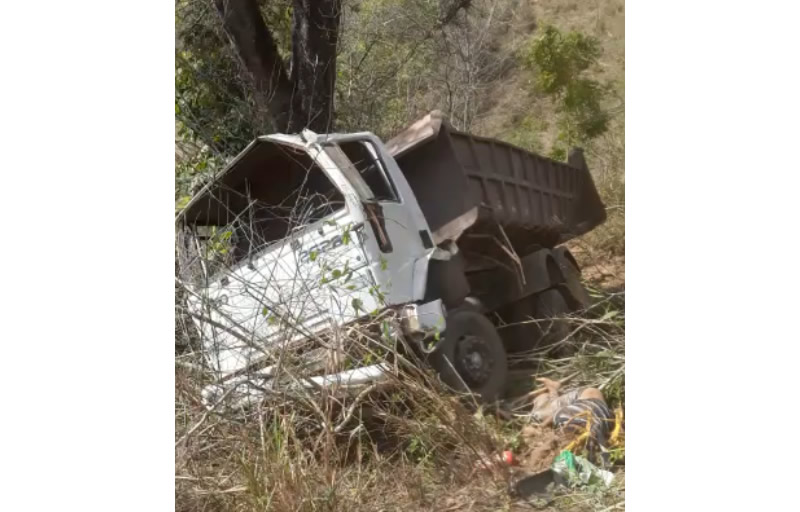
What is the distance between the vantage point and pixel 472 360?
3.17m

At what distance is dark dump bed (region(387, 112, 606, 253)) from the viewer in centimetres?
307

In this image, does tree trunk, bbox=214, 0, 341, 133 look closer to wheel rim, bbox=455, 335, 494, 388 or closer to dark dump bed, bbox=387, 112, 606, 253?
dark dump bed, bbox=387, 112, 606, 253

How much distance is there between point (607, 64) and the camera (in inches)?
115

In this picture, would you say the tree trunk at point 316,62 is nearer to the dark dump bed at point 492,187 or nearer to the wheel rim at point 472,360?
the dark dump bed at point 492,187

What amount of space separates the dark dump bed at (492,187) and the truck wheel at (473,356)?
322mm

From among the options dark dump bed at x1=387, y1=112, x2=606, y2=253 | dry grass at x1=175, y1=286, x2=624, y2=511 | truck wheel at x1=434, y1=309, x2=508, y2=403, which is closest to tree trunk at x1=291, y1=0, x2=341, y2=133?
dark dump bed at x1=387, y1=112, x2=606, y2=253

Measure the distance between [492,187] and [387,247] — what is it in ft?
1.54

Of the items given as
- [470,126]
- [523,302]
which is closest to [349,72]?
[470,126]

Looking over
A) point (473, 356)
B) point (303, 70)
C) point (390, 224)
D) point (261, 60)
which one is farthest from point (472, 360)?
point (261, 60)

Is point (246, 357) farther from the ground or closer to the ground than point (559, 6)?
closer to the ground
